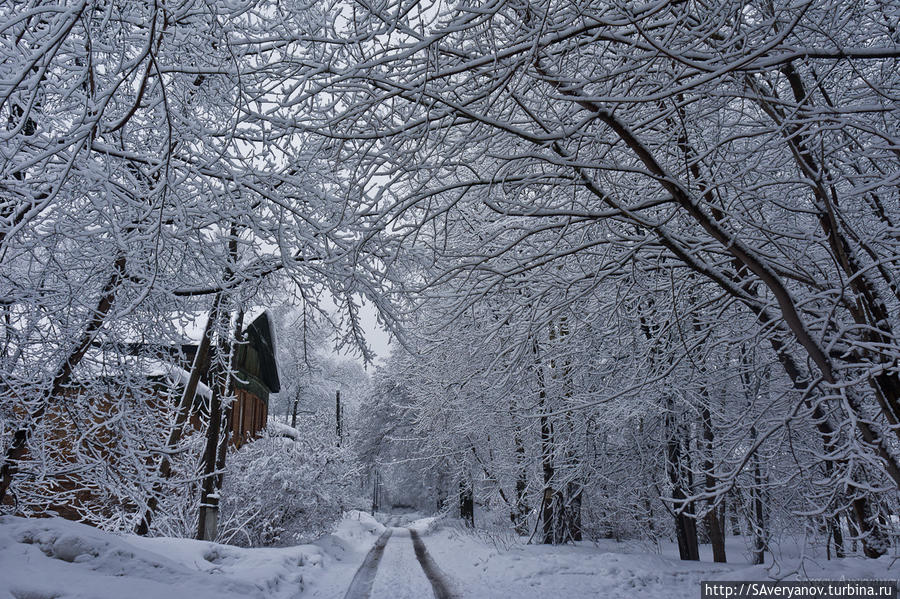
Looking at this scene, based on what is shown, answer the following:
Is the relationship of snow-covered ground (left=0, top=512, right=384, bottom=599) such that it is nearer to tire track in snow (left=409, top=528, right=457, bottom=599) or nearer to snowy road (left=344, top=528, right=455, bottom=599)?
snowy road (left=344, top=528, right=455, bottom=599)

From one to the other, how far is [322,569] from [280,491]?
2935mm

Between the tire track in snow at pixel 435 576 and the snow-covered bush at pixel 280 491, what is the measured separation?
3279mm

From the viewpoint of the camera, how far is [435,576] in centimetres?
1147

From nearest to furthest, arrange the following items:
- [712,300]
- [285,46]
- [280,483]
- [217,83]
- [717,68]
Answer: [717,68] < [285,46] < [217,83] < [712,300] < [280,483]

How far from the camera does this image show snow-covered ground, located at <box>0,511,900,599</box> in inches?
182

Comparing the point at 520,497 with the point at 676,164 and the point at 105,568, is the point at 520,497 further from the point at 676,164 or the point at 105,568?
the point at 676,164

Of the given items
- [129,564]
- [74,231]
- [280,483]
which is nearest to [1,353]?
[74,231]

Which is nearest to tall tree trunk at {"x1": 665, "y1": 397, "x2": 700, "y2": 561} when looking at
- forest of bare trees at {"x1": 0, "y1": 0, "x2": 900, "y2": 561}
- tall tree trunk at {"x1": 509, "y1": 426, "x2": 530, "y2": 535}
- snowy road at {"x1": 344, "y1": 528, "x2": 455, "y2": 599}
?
forest of bare trees at {"x1": 0, "y1": 0, "x2": 900, "y2": 561}

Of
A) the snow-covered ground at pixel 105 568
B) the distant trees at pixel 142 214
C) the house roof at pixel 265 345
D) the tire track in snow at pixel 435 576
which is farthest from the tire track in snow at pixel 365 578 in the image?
the house roof at pixel 265 345

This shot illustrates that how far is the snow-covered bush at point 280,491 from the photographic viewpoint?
13453 millimetres

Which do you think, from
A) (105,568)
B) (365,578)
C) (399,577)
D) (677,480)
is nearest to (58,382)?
(105,568)

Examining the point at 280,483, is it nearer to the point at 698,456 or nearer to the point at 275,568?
the point at 275,568

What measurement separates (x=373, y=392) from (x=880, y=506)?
2712 cm

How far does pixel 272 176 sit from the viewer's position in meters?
4.48
